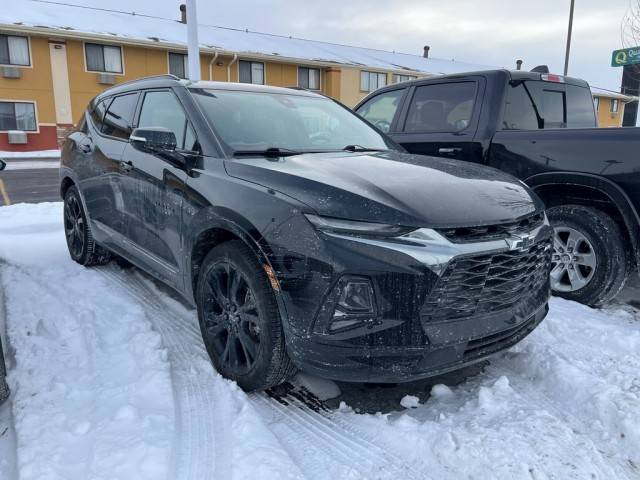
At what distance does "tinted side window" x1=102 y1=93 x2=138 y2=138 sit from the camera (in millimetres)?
4156

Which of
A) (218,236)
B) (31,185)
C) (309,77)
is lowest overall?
(31,185)

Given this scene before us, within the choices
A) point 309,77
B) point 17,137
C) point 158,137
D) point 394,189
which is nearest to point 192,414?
point 394,189

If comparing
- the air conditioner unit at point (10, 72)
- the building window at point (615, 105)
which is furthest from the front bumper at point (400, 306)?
the building window at point (615, 105)

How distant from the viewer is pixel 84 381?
2852 millimetres

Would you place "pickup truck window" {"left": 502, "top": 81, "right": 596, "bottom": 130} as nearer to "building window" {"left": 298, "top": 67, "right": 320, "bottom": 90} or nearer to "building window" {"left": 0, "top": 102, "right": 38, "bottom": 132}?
"building window" {"left": 0, "top": 102, "right": 38, "bottom": 132}

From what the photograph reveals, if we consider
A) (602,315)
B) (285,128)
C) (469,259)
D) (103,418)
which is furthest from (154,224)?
(602,315)

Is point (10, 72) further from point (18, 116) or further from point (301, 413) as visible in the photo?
point (301, 413)

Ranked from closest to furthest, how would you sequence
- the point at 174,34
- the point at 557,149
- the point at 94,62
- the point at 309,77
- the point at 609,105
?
the point at 557,149, the point at 94,62, the point at 174,34, the point at 309,77, the point at 609,105

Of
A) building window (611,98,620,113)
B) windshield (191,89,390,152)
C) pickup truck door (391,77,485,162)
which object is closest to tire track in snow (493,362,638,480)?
windshield (191,89,390,152)

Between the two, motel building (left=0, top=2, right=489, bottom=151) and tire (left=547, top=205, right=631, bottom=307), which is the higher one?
motel building (left=0, top=2, right=489, bottom=151)

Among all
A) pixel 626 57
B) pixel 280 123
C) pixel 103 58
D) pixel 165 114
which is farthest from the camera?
pixel 103 58

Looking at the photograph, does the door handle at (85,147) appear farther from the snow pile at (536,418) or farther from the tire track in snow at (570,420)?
the tire track in snow at (570,420)

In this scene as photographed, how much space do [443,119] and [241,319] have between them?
10.7ft

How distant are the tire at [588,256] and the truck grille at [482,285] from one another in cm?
155
